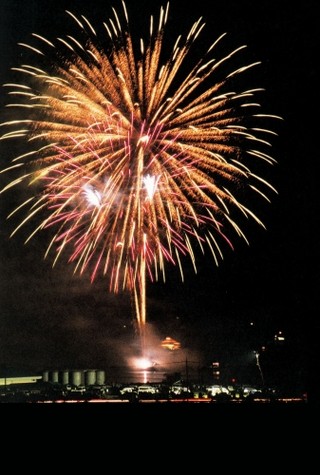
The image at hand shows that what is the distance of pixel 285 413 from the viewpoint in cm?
791

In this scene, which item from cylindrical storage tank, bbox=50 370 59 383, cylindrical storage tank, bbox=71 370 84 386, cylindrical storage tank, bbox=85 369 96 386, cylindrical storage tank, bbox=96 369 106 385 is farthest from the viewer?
cylindrical storage tank, bbox=50 370 59 383

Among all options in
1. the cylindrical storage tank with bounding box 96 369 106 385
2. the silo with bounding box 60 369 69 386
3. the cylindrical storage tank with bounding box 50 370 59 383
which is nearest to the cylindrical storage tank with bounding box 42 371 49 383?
the cylindrical storage tank with bounding box 50 370 59 383

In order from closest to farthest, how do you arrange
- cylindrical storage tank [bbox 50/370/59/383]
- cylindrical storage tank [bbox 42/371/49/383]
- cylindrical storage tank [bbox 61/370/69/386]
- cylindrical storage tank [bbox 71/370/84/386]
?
1. cylindrical storage tank [bbox 61/370/69/386]
2. cylindrical storage tank [bbox 71/370/84/386]
3. cylindrical storage tank [bbox 50/370/59/383]
4. cylindrical storage tank [bbox 42/371/49/383]

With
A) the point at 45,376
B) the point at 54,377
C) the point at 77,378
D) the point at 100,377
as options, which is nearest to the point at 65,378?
the point at 77,378

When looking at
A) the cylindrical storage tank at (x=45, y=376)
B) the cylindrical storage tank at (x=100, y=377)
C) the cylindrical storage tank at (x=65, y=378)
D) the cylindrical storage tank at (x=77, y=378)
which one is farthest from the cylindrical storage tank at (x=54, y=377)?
the cylindrical storage tank at (x=100, y=377)

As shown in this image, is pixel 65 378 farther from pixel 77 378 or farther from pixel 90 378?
pixel 90 378

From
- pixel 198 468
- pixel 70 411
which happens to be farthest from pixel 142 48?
pixel 198 468

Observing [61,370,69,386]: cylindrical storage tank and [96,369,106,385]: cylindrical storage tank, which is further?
[96,369,106,385]: cylindrical storage tank

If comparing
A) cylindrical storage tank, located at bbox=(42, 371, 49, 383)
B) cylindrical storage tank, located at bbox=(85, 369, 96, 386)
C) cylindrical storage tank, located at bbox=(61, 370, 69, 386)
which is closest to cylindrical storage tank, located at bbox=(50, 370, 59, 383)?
cylindrical storage tank, located at bbox=(42, 371, 49, 383)

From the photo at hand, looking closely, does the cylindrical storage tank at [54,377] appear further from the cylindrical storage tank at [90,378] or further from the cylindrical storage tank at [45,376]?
the cylindrical storage tank at [90,378]

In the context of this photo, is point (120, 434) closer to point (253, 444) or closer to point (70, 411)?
point (70, 411)

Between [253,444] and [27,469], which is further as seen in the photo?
[253,444]

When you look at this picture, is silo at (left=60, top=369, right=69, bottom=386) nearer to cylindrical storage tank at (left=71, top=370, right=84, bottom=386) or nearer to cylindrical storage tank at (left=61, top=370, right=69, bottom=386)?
cylindrical storage tank at (left=61, top=370, right=69, bottom=386)

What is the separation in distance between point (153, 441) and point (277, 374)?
135ft
